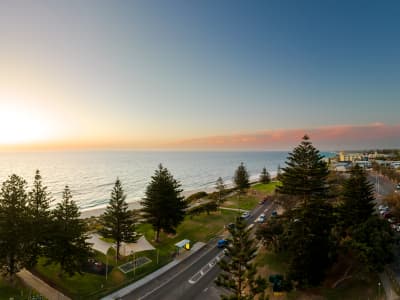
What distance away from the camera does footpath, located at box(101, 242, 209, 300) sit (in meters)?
20.0

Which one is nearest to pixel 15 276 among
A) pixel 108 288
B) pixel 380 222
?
pixel 108 288

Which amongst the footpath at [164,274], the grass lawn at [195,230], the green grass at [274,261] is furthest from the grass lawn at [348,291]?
the grass lawn at [195,230]

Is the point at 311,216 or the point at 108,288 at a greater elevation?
the point at 311,216

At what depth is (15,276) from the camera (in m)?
20.6

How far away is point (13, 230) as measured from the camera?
1942 centimetres

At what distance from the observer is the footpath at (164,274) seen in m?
20.0

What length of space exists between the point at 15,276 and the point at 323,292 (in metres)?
26.6

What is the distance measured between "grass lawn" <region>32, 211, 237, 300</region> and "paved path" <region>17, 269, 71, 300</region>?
1.59 feet

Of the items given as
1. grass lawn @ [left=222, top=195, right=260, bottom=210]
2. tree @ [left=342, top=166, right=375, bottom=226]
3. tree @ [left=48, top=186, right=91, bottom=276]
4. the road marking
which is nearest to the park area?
tree @ [left=48, top=186, right=91, bottom=276]

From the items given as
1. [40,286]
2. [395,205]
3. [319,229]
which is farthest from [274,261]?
[40,286]

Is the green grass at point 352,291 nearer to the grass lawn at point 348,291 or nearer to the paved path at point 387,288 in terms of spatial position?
the grass lawn at point 348,291

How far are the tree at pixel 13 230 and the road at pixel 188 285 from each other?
9619mm

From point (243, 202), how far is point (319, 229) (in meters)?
35.6

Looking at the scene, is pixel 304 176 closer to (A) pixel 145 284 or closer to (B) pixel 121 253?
(A) pixel 145 284
